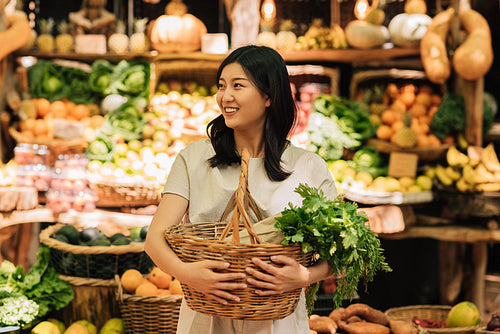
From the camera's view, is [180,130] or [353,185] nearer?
[353,185]

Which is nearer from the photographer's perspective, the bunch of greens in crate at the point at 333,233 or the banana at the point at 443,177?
the bunch of greens in crate at the point at 333,233

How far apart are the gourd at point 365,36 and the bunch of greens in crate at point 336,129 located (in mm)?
527

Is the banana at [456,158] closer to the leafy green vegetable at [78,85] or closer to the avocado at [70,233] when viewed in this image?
the avocado at [70,233]

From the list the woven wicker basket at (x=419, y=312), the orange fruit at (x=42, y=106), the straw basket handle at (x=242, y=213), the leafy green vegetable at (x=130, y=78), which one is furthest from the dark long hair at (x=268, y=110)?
the orange fruit at (x=42, y=106)

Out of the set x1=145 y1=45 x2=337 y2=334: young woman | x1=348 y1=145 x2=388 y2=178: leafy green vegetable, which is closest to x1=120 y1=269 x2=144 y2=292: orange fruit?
x1=145 y1=45 x2=337 y2=334: young woman

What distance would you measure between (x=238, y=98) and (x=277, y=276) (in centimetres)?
56

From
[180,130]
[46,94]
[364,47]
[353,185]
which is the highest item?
[364,47]

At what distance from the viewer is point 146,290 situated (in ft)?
9.66

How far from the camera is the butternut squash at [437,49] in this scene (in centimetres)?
425

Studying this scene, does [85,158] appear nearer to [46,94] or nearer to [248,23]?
[46,94]

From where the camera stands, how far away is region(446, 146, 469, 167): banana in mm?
4168

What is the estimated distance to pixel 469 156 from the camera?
13.8 ft

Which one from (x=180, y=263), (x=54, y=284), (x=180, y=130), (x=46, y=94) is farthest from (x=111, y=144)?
(x=180, y=263)

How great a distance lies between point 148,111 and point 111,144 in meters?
0.73
